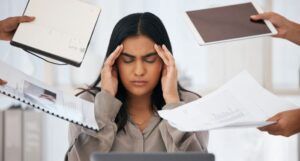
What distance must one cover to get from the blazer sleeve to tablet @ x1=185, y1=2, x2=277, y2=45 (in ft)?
1.14

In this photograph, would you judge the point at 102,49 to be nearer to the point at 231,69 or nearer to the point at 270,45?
the point at 231,69

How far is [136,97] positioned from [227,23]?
376mm

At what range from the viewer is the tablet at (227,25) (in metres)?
1.28

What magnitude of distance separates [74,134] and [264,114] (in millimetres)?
548

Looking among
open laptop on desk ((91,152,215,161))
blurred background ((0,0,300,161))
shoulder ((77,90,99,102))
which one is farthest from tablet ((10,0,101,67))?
blurred background ((0,0,300,161))

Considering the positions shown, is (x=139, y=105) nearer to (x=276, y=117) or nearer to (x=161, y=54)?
(x=161, y=54)

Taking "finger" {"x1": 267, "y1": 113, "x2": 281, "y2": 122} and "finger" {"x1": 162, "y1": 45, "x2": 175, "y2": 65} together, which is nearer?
"finger" {"x1": 267, "y1": 113, "x2": 281, "y2": 122}

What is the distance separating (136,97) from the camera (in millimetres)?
1461

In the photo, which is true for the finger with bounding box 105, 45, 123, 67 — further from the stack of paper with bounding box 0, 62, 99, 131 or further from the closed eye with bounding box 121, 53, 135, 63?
the stack of paper with bounding box 0, 62, 99, 131

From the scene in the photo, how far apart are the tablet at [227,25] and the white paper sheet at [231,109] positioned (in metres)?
0.14

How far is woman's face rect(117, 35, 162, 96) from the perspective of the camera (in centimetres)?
139

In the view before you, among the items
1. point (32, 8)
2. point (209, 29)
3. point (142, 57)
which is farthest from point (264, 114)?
point (32, 8)

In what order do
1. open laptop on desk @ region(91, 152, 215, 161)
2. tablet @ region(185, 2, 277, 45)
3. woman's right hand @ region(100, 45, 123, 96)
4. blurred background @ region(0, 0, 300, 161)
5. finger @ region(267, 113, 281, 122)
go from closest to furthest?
open laptop on desk @ region(91, 152, 215, 161) < finger @ region(267, 113, 281, 122) < tablet @ region(185, 2, 277, 45) < woman's right hand @ region(100, 45, 123, 96) < blurred background @ region(0, 0, 300, 161)

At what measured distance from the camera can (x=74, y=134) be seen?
4.27 ft
